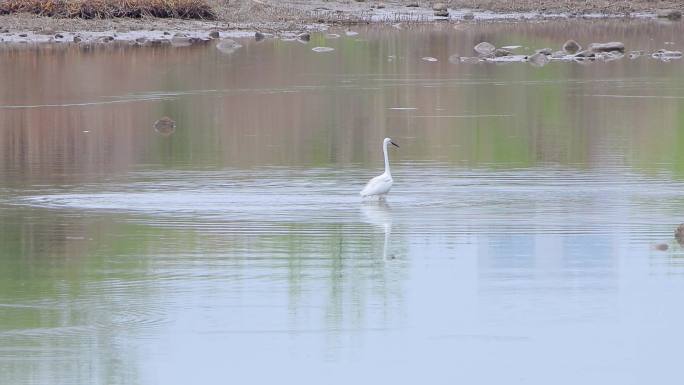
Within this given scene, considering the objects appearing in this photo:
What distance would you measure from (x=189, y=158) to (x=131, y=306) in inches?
384

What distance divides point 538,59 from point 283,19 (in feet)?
49.7

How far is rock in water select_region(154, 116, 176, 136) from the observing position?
24.6 m

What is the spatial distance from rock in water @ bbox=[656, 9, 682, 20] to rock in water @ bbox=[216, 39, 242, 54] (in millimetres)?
20814

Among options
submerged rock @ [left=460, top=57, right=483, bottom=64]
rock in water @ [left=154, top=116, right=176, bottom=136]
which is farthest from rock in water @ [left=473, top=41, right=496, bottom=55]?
rock in water @ [left=154, top=116, right=176, bottom=136]

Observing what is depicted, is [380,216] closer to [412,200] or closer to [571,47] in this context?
[412,200]

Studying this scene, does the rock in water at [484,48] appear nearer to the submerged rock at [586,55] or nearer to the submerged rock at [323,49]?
the submerged rock at [586,55]

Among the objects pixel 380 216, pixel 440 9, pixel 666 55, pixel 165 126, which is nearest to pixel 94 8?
pixel 440 9

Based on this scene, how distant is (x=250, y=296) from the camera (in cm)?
1163

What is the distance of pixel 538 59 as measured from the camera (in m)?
39.2

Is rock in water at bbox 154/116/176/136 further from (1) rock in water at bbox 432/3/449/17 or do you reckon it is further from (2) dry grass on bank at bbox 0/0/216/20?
(1) rock in water at bbox 432/3/449/17

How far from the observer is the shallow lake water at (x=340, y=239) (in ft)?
32.9

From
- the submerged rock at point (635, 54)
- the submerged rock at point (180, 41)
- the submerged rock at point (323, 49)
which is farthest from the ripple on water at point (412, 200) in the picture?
the submerged rock at point (180, 41)

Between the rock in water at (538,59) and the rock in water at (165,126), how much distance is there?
15.2 m

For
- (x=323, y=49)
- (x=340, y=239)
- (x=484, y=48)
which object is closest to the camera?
(x=340, y=239)
